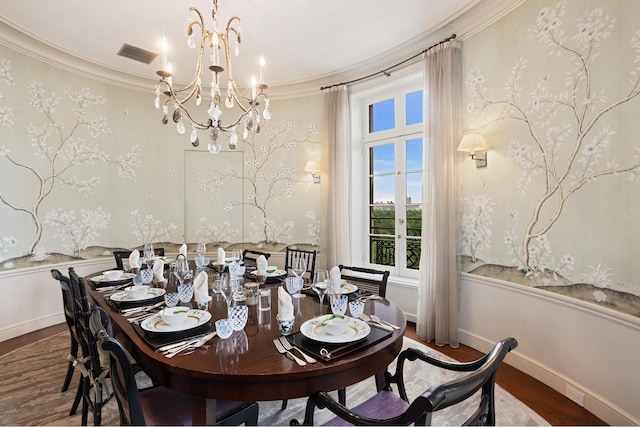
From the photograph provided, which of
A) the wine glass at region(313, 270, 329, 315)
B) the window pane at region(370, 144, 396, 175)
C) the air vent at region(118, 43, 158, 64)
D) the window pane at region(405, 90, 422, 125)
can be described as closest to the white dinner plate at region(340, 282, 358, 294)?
the wine glass at region(313, 270, 329, 315)

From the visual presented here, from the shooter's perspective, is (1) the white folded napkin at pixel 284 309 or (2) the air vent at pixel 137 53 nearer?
(1) the white folded napkin at pixel 284 309

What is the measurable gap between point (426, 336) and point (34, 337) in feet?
13.8

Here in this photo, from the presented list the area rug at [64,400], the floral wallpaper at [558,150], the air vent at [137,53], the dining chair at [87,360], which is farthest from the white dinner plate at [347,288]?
the air vent at [137,53]

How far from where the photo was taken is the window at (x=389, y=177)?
3781 millimetres

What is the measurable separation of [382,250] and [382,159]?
122 centimetres

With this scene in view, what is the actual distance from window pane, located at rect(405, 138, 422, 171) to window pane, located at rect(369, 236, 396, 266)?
955mm

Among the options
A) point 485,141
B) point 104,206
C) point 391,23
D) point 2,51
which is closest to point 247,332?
point 485,141

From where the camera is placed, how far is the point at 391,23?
3086 millimetres

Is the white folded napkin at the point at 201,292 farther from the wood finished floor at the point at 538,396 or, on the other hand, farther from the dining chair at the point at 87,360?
the wood finished floor at the point at 538,396

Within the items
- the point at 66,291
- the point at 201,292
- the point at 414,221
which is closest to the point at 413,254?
the point at 414,221

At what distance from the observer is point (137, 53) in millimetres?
3658

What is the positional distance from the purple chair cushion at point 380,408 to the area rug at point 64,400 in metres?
0.74

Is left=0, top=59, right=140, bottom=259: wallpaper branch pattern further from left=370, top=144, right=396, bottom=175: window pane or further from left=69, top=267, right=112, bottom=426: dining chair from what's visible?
left=370, top=144, right=396, bottom=175: window pane

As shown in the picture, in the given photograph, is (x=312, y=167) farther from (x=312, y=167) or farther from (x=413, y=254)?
(x=413, y=254)
